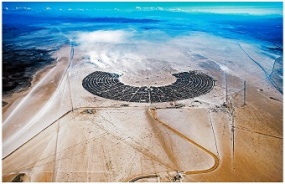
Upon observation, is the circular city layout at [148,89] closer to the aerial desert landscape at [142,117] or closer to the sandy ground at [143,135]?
the aerial desert landscape at [142,117]

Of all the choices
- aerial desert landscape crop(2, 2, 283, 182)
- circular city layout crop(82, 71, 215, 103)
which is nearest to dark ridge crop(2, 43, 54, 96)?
aerial desert landscape crop(2, 2, 283, 182)

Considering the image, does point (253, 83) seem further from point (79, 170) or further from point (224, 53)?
point (79, 170)

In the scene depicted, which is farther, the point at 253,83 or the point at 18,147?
the point at 253,83

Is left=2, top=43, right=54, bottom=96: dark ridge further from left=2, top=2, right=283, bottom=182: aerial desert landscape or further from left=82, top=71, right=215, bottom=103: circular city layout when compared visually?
left=82, top=71, right=215, bottom=103: circular city layout

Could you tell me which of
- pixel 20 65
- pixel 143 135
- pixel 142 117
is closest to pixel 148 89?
pixel 142 117

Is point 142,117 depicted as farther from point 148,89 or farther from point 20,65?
point 20,65

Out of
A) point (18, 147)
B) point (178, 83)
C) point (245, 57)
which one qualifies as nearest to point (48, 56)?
point (178, 83)
